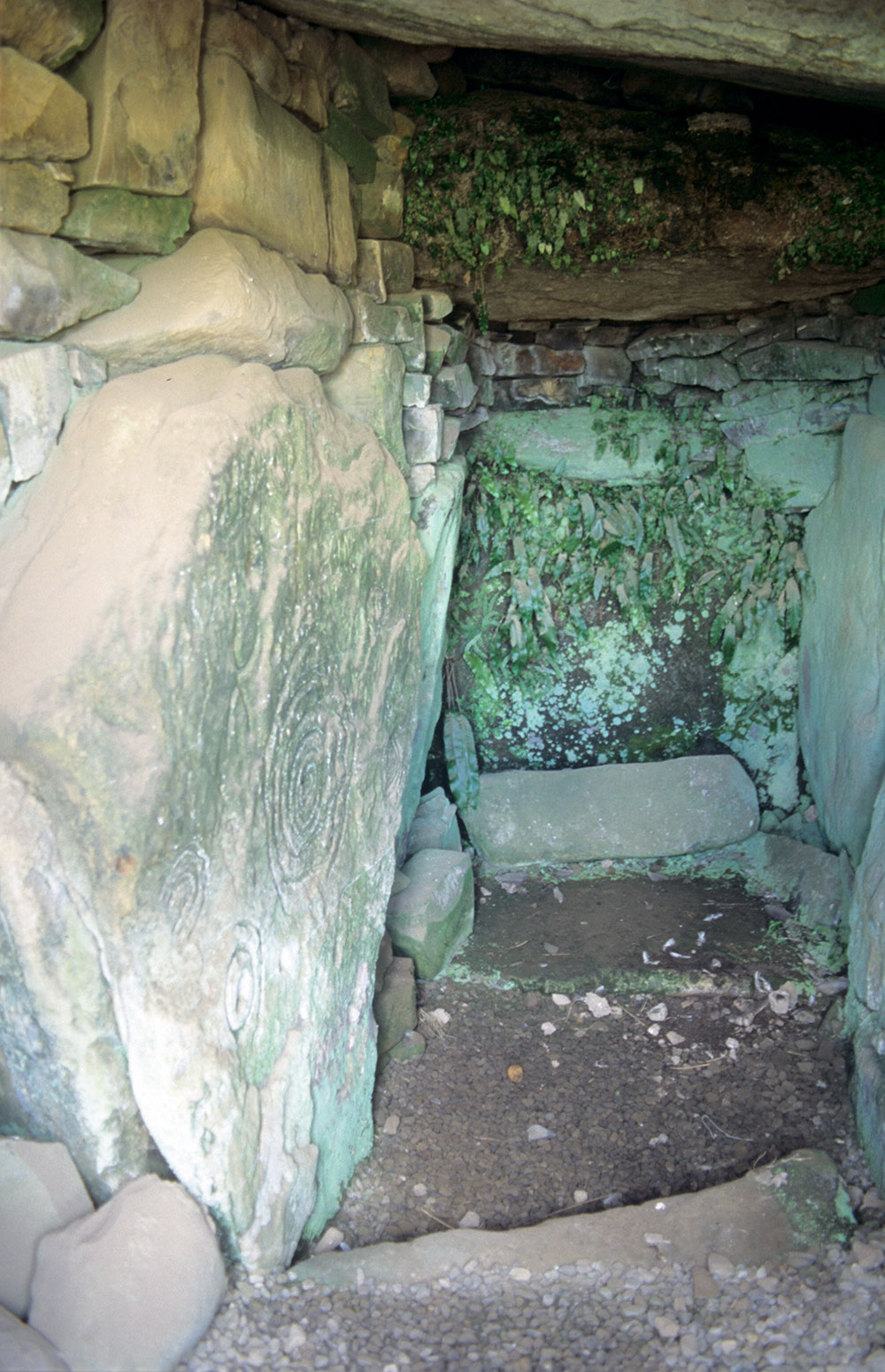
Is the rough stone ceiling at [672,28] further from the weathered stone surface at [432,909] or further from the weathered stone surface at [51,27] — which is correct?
the weathered stone surface at [432,909]

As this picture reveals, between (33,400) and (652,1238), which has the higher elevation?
(33,400)

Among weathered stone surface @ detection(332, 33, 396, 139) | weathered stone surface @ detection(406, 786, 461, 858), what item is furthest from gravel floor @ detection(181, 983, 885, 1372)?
weathered stone surface @ detection(332, 33, 396, 139)

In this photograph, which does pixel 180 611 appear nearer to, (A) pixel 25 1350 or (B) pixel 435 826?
(A) pixel 25 1350

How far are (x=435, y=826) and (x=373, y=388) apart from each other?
6.93 ft

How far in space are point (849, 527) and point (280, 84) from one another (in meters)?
3.01

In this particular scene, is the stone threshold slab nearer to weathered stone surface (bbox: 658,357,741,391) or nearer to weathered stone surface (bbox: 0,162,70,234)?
weathered stone surface (bbox: 0,162,70,234)

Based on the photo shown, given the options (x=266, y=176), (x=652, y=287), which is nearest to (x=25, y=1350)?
(x=266, y=176)

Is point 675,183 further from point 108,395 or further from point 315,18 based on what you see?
point 108,395

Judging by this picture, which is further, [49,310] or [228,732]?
[228,732]

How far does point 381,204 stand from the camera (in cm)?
337

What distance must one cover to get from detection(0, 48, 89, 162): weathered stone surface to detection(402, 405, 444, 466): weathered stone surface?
5.79 ft

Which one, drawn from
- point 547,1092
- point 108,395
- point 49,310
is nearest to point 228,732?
point 108,395

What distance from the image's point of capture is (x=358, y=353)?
10.4 feet

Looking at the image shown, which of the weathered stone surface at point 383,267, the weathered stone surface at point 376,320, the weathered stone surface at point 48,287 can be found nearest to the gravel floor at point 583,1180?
the weathered stone surface at point 48,287
